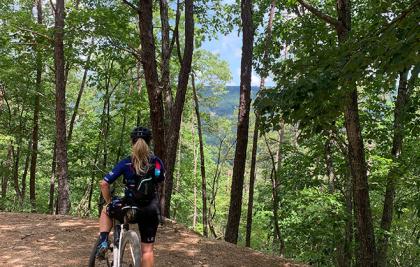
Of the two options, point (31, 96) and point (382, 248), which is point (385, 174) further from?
point (31, 96)

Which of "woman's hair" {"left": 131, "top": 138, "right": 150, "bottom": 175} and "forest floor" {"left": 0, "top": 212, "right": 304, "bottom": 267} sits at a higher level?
"woman's hair" {"left": 131, "top": 138, "right": 150, "bottom": 175}

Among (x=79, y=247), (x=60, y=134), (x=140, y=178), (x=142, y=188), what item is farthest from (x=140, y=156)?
(x=60, y=134)

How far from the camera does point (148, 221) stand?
4.46 m

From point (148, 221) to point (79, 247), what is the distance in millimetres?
3365

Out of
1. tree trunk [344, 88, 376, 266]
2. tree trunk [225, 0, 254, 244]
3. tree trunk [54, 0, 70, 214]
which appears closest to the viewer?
tree trunk [344, 88, 376, 266]

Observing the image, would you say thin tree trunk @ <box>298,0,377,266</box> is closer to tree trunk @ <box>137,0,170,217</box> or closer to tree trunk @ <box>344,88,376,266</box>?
tree trunk @ <box>344,88,376,266</box>

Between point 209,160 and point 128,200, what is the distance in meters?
32.8

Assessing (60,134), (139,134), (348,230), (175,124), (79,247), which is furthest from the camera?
(60,134)

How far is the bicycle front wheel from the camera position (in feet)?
13.7

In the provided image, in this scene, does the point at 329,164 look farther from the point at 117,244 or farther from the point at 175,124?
the point at 117,244

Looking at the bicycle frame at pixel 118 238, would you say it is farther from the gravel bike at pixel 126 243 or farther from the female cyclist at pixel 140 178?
the female cyclist at pixel 140 178

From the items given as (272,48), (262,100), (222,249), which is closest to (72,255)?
(222,249)

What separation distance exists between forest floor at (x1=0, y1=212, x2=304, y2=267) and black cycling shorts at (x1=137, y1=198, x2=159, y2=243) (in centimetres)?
245

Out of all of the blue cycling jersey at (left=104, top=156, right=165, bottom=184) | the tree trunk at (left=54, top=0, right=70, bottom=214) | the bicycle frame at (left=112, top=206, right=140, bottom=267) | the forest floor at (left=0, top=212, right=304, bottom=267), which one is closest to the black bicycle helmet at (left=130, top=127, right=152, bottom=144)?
the blue cycling jersey at (left=104, top=156, right=165, bottom=184)
